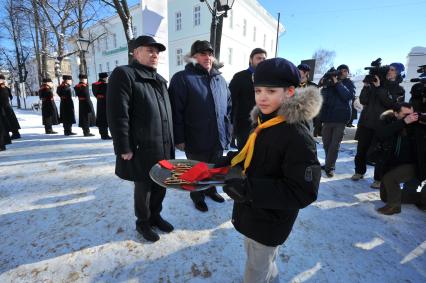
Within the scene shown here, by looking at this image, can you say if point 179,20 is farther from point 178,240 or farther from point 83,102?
point 178,240

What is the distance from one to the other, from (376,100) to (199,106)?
3124 mm

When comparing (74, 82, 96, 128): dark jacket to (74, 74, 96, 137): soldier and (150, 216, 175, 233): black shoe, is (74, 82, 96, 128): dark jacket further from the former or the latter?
(150, 216, 175, 233): black shoe

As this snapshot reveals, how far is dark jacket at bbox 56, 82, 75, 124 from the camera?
25.1ft

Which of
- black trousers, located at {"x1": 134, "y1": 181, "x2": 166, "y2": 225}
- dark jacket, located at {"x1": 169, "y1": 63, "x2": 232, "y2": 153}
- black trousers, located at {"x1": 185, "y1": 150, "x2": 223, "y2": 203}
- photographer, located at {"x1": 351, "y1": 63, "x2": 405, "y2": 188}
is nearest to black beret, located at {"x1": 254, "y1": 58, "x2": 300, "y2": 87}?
dark jacket, located at {"x1": 169, "y1": 63, "x2": 232, "y2": 153}

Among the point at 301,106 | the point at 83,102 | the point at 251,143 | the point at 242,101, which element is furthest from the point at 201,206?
the point at 83,102

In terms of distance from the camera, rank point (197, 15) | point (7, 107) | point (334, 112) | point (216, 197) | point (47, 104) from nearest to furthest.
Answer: point (216, 197) → point (334, 112) → point (7, 107) → point (47, 104) → point (197, 15)

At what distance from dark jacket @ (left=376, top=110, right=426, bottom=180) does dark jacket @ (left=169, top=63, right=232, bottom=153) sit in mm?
2200

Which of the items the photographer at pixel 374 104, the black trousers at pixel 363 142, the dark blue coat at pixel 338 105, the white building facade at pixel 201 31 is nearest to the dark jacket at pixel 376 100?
the photographer at pixel 374 104

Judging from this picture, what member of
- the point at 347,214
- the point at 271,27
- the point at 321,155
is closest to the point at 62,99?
the point at 321,155

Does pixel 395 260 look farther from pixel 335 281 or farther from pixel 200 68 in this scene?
pixel 200 68

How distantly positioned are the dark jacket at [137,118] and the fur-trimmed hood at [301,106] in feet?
4.36

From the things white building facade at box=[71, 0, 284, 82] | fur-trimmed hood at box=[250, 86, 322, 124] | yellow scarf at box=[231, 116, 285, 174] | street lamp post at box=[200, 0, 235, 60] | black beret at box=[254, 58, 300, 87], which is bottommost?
yellow scarf at box=[231, 116, 285, 174]

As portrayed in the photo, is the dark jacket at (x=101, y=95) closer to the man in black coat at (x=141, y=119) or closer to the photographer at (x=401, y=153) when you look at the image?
the man in black coat at (x=141, y=119)

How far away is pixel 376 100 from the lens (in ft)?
13.1
